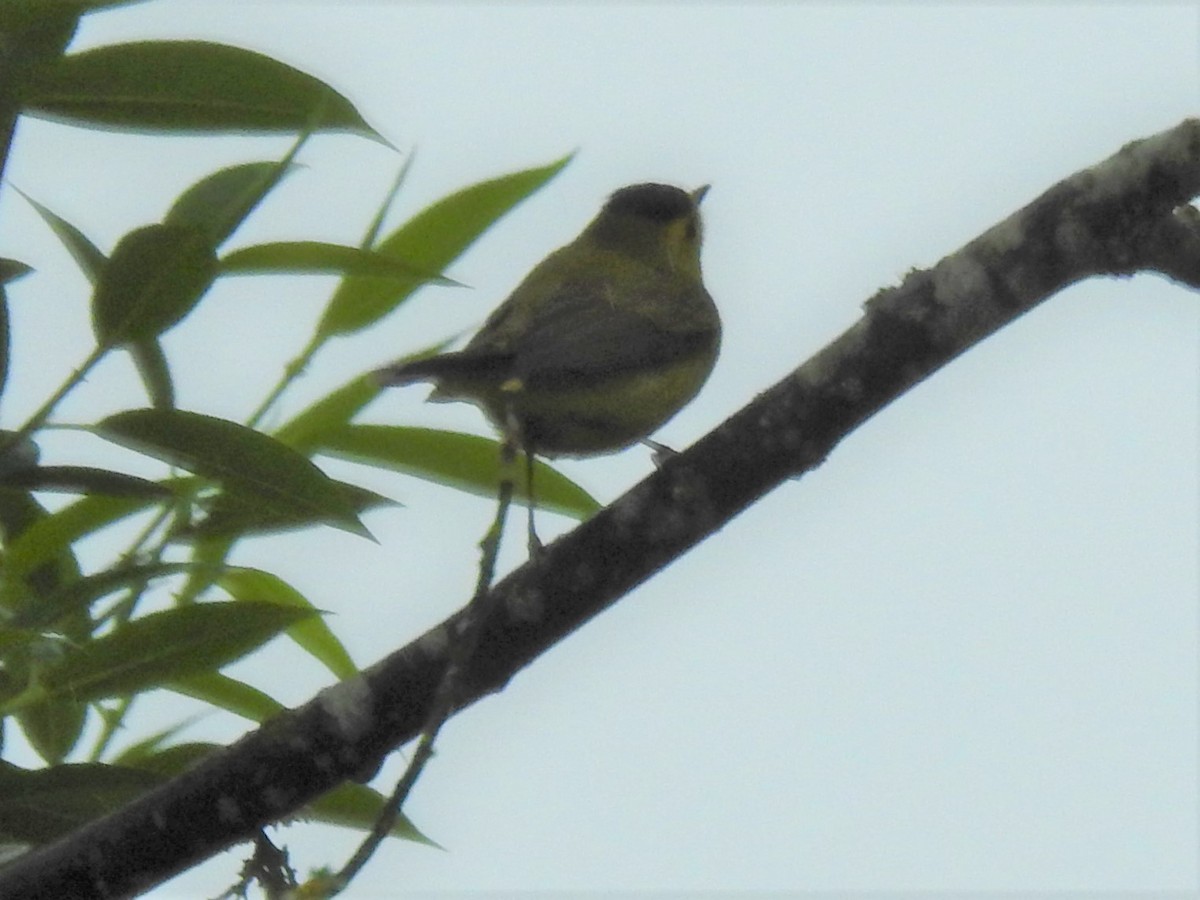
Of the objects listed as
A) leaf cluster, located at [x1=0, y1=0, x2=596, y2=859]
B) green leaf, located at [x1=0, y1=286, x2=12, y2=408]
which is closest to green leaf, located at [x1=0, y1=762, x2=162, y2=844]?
leaf cluster, located at [x1=0, y1=0, x2=596, y2=859]

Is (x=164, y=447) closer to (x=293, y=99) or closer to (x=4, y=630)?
(x=4, y=630)

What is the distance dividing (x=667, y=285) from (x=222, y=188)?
175 cm

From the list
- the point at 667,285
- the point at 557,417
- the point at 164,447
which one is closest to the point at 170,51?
the point at 164,447

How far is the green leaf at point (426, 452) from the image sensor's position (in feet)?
6.46

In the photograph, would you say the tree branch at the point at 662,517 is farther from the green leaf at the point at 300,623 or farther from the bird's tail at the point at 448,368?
the bird's tail at the point at 448,368

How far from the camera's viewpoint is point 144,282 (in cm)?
155

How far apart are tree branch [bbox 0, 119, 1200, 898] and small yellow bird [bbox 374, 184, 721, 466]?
1.47 feet

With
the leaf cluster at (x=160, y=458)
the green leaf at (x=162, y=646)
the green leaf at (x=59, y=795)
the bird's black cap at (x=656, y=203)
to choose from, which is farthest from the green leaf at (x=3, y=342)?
the bird's black cap at (x=656, y=203)

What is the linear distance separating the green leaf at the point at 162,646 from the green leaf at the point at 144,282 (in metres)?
0.29

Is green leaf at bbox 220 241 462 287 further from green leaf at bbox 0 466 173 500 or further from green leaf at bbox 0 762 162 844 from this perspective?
green leaf at bbox 0 762 162 844

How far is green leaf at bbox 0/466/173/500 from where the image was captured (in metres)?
1.52

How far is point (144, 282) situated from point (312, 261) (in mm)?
218

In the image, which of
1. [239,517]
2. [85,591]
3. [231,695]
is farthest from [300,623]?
[85,591]

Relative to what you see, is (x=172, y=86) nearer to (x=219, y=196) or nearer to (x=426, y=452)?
(x=219, y=196)
